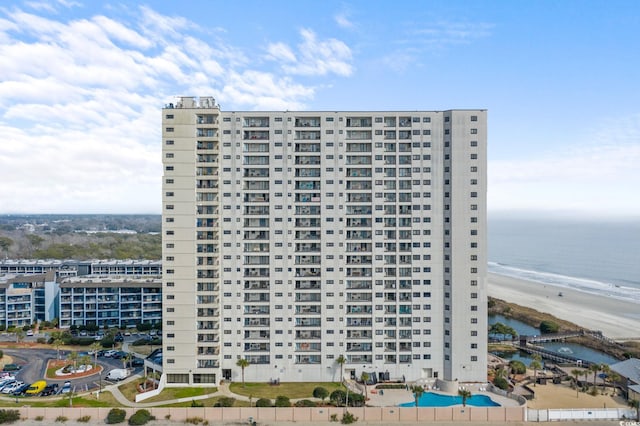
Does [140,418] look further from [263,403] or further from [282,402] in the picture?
[282,402]

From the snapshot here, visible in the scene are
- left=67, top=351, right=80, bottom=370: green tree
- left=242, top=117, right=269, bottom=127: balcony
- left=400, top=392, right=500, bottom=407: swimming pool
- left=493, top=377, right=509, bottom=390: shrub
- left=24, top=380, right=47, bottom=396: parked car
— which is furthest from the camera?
left=67, top=351, right=80, bottom=370: green tree

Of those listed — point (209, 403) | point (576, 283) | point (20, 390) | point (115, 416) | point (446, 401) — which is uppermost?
point (576, 283)

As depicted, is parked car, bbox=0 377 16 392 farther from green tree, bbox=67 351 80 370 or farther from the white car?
green tree, bbox=67 351 80 370

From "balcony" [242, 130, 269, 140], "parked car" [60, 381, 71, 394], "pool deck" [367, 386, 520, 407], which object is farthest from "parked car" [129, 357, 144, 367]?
"balcony" [242, 130, 269, 140]

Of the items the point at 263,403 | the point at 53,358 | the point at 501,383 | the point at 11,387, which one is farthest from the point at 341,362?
the point at 53,358

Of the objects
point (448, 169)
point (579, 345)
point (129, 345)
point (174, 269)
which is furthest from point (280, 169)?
point (579, 345)
